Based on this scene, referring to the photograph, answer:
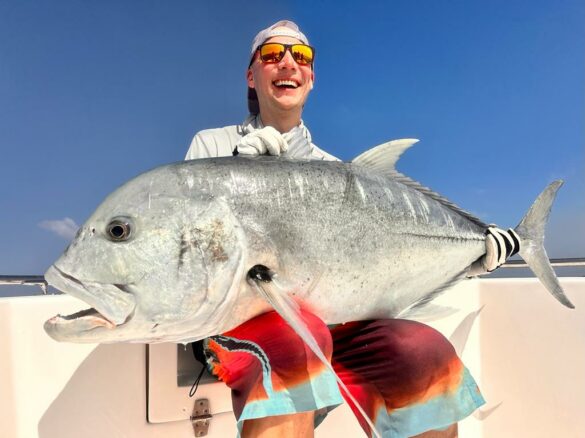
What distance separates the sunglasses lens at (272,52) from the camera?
2658mm

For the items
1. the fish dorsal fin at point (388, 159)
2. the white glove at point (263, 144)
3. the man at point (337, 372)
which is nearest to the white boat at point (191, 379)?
the man at point (337, 372)

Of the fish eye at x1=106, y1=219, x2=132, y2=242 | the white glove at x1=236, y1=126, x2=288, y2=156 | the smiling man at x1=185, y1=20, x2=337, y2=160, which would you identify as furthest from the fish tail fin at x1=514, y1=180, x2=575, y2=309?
the fish eye at x1=106, y1=219, x2=132, y2=242

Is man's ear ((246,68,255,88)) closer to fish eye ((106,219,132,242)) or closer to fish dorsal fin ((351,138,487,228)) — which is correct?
fish dorsal fin ((351,138,487,228))

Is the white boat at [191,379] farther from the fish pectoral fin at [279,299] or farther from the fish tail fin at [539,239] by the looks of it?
the fish pectoral fin at [279,299]

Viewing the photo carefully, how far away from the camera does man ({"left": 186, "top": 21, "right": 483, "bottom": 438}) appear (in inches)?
55.4

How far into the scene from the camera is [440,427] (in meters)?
1.76

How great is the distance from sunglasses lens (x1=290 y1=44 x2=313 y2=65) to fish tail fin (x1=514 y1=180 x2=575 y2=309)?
1609 mm

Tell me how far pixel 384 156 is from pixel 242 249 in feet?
3.01

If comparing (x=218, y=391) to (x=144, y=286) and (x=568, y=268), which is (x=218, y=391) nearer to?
(x=144, y=286)

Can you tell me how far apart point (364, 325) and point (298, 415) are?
565 millimetres

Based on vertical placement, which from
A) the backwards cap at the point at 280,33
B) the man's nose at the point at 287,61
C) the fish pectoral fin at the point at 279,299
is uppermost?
the backwards cap at the point at 280,33

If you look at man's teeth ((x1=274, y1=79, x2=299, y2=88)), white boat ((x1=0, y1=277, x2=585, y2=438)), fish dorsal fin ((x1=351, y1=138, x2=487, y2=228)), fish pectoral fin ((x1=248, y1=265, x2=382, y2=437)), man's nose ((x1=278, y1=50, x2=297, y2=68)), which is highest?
man's nose ((x1=278, y1=50, x2=297, y2=68))

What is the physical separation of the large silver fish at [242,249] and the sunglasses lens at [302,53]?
37.8 inches

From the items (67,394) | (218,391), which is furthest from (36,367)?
(218,391)
